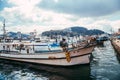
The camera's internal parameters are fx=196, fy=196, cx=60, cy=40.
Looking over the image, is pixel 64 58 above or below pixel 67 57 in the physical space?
below

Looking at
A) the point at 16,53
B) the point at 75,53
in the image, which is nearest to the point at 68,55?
the point at 75,53

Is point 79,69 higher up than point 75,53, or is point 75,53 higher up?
Answer: point 75,53

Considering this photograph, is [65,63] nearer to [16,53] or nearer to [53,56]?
[53,56]

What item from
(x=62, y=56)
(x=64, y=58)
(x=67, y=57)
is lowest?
(x=64, y=58)

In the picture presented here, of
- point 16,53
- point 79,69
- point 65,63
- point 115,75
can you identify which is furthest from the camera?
point 16,53

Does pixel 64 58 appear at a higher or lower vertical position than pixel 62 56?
lower

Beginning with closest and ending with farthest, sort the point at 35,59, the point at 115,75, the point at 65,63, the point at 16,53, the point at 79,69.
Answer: the point at 115,75
the point at 79,69
the point at 65,63
the point at 35,59
the point at 16,53

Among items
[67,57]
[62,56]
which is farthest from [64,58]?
[67,57]

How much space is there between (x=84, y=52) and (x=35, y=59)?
26.0ft

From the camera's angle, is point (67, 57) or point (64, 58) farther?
point (64, 58)

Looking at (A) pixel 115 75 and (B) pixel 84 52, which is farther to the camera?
(B) pixel 84 52

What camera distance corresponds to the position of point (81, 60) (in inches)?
1041

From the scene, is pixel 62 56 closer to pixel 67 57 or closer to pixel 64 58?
pixel 64 58

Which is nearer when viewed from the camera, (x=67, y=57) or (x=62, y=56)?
(x=67, y=57)
